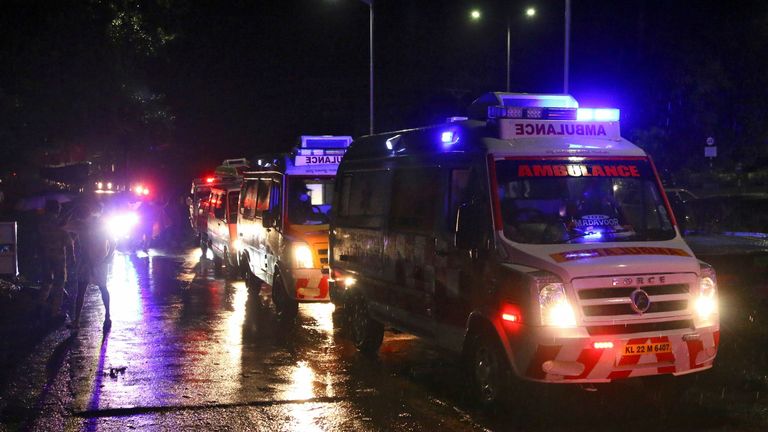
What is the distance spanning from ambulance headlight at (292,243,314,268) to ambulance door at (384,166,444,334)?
2909mm

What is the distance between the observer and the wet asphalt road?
6.97 metres

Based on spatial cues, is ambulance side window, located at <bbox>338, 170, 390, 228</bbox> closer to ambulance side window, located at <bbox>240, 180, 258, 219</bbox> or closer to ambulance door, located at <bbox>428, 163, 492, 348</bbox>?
ambulance door, located at <bbox>428, 163, 492, 348</bbox>

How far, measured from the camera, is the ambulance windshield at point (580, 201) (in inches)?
283

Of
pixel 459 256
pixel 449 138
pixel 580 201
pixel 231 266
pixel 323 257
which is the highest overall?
pixel 449 138

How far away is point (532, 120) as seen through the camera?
25.2ft

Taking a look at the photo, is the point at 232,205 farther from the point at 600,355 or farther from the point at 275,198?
the point at 600,355

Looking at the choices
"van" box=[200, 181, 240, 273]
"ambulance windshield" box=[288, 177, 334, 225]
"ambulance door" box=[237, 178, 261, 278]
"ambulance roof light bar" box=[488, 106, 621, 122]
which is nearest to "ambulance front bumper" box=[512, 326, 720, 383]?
"ambulance roof light bar" box=[488, 106, 621, 122]

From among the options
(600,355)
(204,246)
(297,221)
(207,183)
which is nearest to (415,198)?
(600,355)

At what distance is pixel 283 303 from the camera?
1263cm

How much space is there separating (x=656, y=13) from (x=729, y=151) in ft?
20.0

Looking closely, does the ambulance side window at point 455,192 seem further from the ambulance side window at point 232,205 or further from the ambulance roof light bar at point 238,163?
the ambulance roof light bar at point 238,163

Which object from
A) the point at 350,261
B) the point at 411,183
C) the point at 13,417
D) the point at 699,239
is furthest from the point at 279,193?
the point at 699,239

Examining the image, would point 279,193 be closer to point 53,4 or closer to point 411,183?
point 411,183

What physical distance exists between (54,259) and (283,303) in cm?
333
